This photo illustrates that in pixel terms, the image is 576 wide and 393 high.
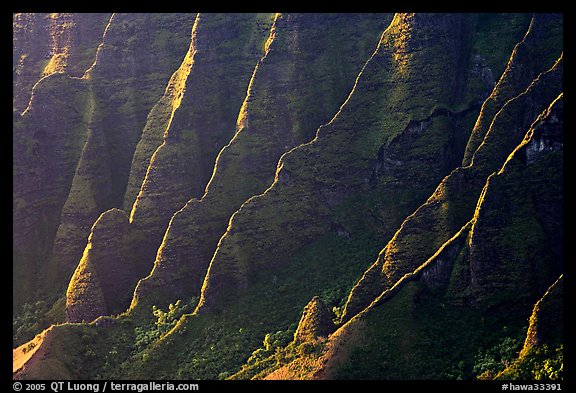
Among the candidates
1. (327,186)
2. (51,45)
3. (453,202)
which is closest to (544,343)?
(453,202)

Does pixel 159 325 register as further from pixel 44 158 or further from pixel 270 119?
pixel 44 158

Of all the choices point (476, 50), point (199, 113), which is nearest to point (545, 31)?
point (476, 50)

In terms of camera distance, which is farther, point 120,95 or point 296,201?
point 120,95

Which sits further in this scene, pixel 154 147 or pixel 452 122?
pixel 154 147

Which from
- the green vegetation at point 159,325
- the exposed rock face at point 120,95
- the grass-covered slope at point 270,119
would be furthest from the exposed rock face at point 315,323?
the exposed rock face at point 120,95

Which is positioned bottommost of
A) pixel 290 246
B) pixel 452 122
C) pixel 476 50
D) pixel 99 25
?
pixel 290 246

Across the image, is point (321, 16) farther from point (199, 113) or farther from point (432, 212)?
point (432, 212)

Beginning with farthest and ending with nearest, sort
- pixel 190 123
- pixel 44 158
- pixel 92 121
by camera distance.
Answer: pixel 92 121, pixel 44 158, pixel 190 123

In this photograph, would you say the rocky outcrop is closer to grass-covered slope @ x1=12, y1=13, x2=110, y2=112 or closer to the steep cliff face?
the steep cliff face

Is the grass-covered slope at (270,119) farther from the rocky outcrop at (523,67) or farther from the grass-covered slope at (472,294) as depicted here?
A: the rocky outcrop at (523,67)
